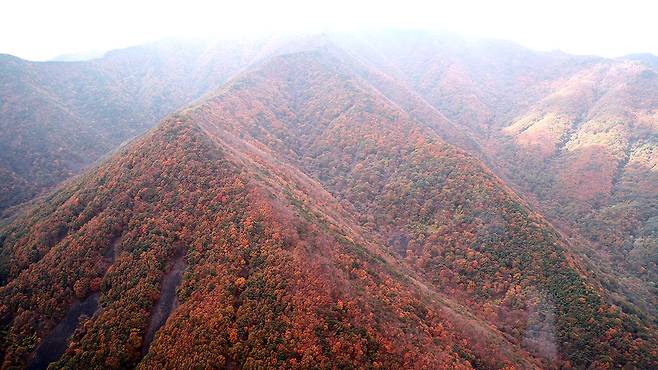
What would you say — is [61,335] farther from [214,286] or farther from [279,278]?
[279,278]

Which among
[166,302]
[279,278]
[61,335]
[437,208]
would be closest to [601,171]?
[437,208]

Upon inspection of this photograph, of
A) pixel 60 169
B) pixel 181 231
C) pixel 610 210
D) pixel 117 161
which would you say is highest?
pixel 117 161

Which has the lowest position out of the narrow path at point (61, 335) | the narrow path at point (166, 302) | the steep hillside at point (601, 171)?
the steep hillside at point (601, 171)

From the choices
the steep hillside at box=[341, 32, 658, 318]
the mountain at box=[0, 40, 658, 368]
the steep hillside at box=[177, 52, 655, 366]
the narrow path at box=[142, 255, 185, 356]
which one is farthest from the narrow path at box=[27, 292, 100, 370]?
the steep hillside at box=[341, 32, 658, 318]

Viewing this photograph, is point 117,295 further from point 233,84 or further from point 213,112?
point 233,84

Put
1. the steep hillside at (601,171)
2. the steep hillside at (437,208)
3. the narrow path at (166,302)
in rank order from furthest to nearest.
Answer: the steep hillside at (601,171) → the steep hillside at (437,208) → the narrow path at (166,302)

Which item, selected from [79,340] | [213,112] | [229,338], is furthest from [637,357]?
[213,112]

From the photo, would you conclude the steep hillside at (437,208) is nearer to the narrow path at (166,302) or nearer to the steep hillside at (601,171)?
the steep hillside at (601,171)

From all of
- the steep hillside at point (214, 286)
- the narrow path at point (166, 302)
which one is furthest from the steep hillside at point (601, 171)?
the narrow path at point (166, 302)

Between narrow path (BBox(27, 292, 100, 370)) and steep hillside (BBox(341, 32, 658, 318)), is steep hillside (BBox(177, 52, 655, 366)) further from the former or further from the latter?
narrow path (BBox(27, 292, 100, 370))
